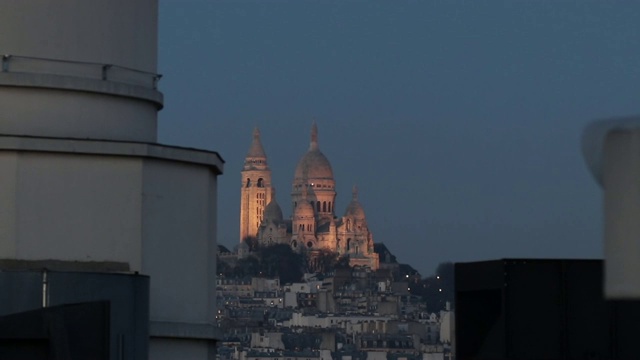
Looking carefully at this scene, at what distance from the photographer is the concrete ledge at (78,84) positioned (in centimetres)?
1080

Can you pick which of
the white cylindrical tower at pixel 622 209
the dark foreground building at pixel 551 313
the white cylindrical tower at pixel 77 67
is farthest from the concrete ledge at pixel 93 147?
the white cylindrical tower at pixel 622 209

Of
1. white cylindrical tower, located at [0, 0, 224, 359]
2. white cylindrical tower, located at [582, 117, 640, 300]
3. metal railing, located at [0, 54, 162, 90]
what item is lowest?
white cylindrical tower, located at [582, 117, 640, 300]

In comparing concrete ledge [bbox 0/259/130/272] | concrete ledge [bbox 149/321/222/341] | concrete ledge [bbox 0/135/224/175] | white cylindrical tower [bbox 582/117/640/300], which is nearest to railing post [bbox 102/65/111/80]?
concrete ledge [bbox 0/135/224/175]

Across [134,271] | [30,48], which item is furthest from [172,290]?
[30,48]

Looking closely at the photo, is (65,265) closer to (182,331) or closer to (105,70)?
(182,331)

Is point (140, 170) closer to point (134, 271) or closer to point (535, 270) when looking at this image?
point (134, 271)

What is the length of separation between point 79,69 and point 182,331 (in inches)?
79.4

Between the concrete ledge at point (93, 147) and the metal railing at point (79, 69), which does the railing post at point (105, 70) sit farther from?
the concrete ledge at point (93, 147)

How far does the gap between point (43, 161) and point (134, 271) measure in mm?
983

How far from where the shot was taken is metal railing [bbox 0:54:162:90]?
1081 centimetres

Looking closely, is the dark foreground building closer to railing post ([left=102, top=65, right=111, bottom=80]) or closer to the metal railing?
the metal railing

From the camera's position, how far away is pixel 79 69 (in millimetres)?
11062

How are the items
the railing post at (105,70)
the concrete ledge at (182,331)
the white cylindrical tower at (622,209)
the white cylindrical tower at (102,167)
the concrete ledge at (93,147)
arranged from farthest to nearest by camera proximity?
the railing post at (105,70)
the concrete ledge at (182,331)
the white cylindrical tower at (102,167)
the concrete ledge at (93,147)
the white cylindrical tower at (622,209)

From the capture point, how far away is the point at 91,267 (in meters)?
10.7
